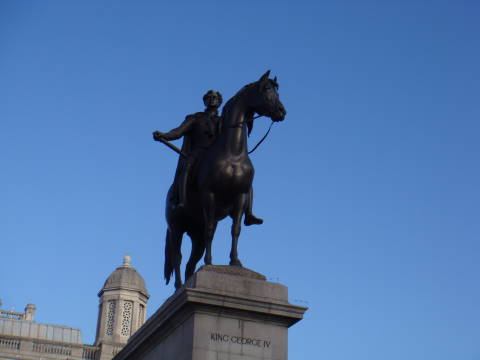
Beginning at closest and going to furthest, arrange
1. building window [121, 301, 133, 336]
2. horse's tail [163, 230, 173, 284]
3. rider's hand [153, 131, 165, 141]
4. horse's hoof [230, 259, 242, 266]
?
horse's hoof [230, 259, 242, 266] < rider's hand [153, 131, 165, 141] < horse's tail [163, 230, 173, 284] < building window [121, 301, 133, 336]

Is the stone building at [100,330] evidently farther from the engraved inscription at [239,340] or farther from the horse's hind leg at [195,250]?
the engraved inscription at [239,340]

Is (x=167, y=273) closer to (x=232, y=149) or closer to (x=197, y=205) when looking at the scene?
(x=197, y=205)

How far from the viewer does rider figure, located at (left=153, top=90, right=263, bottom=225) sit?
18.3 m

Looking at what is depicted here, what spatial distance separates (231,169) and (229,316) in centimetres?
292

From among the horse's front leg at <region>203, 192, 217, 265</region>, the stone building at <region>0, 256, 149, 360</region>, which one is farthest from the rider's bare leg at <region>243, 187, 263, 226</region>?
the stone building at <region>0, 256, 149, 360</region>

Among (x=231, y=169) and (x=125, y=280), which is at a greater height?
(x=125, y=280)

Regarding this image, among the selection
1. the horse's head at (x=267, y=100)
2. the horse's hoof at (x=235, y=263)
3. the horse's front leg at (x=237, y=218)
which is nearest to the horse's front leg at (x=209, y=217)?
the horse's front leg at (x=237, y=218)

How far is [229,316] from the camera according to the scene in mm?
16219

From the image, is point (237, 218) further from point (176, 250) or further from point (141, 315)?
point (141, 315)

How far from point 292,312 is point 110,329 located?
47774 millimetres

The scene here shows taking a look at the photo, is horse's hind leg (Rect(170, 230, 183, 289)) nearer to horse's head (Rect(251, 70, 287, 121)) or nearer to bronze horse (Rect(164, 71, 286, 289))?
bronze horse (Rect(164, 71, 286, 289))

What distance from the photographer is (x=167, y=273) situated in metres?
19.7

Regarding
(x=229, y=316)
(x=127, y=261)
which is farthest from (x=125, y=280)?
(x=229, y=316)

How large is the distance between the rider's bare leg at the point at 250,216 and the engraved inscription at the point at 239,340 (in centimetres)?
280
